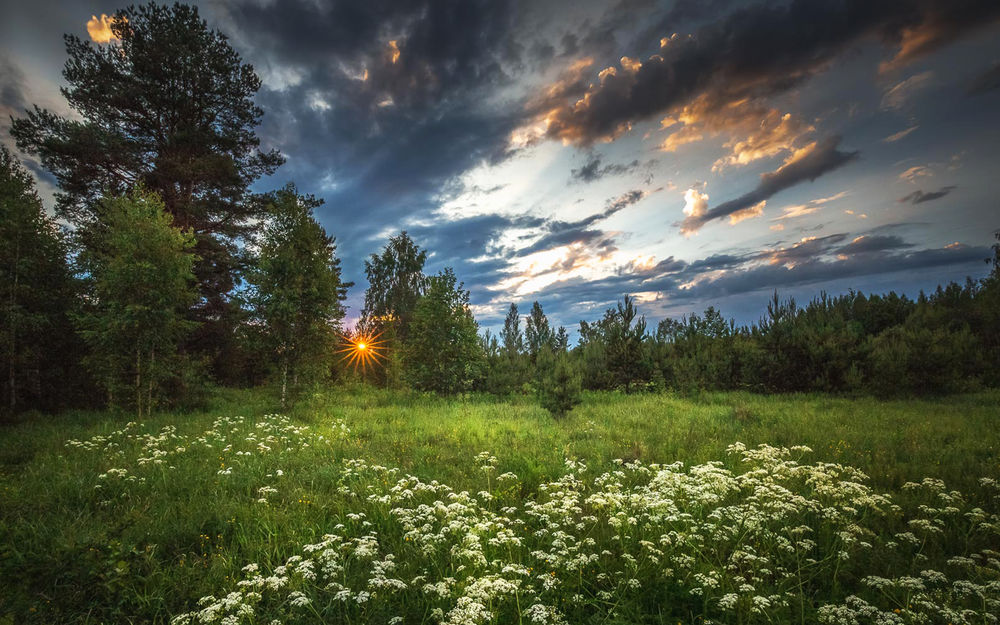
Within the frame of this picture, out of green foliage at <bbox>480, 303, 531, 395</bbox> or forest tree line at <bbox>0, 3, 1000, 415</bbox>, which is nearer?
forest tree line at <bbox>0, 3, 1000, 415</bbox>

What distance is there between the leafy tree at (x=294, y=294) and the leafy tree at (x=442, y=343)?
489 cm

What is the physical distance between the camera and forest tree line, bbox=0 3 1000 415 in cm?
1305

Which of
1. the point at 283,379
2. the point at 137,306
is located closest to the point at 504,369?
the point at 283,379

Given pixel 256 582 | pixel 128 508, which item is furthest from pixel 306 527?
pixel 128 508

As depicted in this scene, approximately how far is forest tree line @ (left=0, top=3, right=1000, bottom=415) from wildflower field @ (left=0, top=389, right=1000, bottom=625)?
14.7 feet

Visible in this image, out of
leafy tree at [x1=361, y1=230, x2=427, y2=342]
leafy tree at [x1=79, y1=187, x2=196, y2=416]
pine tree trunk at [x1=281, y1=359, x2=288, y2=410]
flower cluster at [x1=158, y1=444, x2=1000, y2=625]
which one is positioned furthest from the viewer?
leafy tree at [x1=361, y1=230, x2=427, y2=342]

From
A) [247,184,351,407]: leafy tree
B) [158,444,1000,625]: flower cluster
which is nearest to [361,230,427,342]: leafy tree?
[247,184,351,407]: leafy tree

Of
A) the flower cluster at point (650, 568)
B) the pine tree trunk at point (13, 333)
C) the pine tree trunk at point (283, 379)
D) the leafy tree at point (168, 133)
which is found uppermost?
the leafy tree at point (168, 133)

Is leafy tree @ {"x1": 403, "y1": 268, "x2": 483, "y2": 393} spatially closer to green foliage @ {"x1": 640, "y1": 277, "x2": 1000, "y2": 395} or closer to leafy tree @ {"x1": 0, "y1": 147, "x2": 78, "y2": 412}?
green foliage @ {"x1": 640, "y1": 277, "x2": 1000, "y2": 395}

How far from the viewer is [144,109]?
19.1 metres

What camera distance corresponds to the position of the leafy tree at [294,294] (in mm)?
14602

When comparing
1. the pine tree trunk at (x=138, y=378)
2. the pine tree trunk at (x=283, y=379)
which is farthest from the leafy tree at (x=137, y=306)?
the pine tree trunk at (x=283, y=379)

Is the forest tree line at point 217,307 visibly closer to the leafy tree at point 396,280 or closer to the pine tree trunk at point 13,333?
the pine tree trunk at point 13,333

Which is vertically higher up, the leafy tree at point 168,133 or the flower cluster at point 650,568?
the leafy tree at point 168,133
